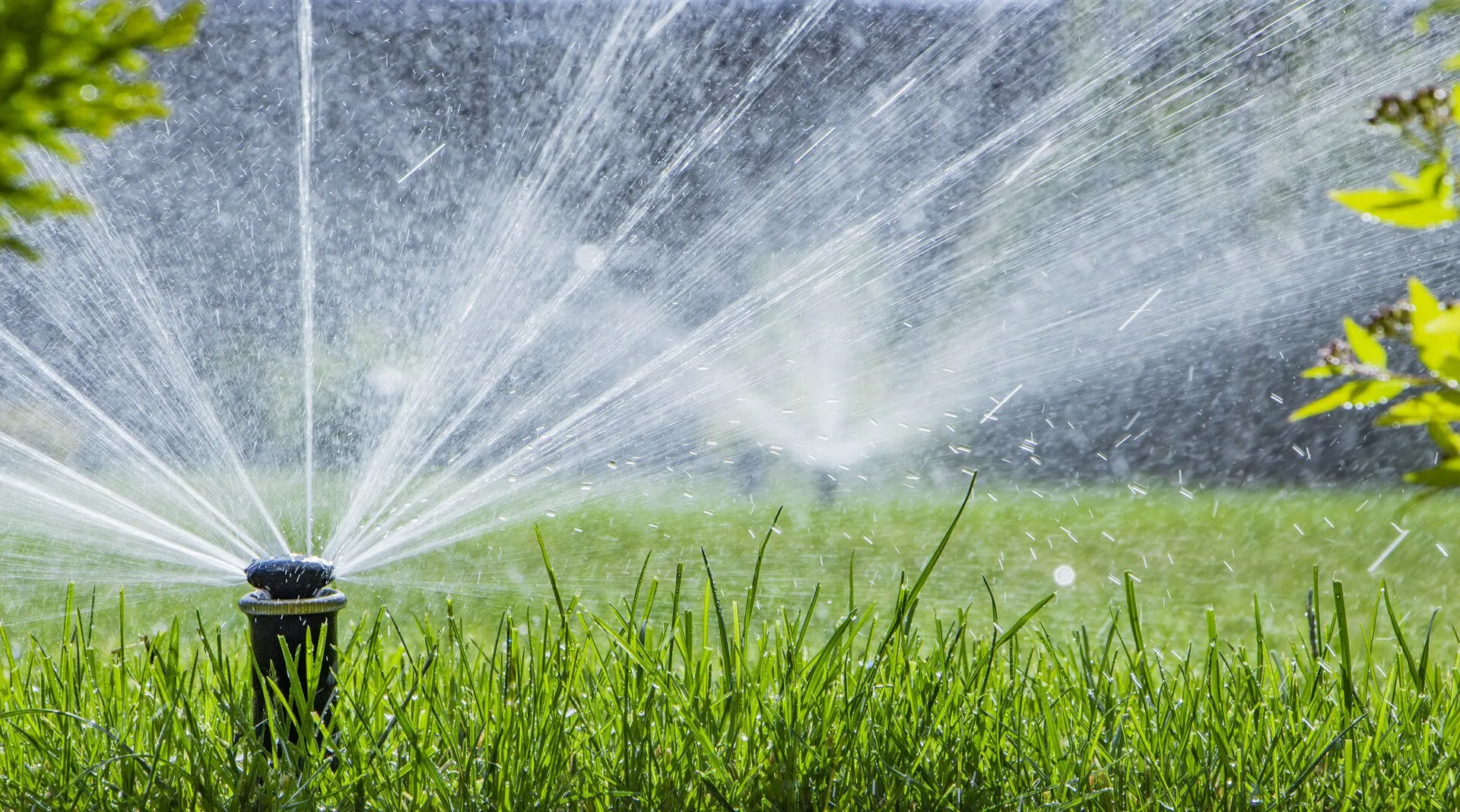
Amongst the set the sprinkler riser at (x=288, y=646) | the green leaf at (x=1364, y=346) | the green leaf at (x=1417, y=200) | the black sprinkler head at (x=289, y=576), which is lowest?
the sprinkler riser at (x=288, y=646)

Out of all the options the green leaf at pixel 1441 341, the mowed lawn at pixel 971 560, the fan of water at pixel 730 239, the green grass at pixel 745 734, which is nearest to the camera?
the green leaf at pixel 1441 341

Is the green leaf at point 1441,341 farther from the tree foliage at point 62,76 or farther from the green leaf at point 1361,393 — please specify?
the tree foliage at point 62,76

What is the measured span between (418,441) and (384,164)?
5751 mm

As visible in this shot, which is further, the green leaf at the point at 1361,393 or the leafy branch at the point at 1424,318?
the green leaf at the point at 1361,393

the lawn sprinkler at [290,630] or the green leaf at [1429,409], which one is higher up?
the green leaf at [1429,409]

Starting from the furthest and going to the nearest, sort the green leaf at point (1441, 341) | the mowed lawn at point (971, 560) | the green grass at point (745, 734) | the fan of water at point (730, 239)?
the fan of water at point (730, 239) → the mowed lawn at point (971, 560) → the green grass at point (745, 734) → the green leaf at point (1441, 341)

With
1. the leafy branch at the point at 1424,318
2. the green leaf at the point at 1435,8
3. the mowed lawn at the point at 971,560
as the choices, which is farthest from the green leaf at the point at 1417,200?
the mowed lawn at the point at 971,560

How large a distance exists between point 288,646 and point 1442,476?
1.26 metres

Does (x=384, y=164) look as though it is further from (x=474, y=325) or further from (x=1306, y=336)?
(x=1306, y=336)

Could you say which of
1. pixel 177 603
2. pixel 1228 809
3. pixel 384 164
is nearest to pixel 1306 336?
pixel 384 164

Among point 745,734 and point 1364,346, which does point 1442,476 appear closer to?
point 1364,346

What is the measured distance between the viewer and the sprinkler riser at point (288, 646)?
1.45m

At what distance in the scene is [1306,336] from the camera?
10.7 m

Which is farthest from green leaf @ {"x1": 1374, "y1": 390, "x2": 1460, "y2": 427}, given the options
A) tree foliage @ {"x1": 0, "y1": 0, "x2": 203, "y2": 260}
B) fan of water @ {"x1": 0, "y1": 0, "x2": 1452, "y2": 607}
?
fan of water @ {"x1": 0, "y1": 0, "x2": 1452, "y2": 607}
